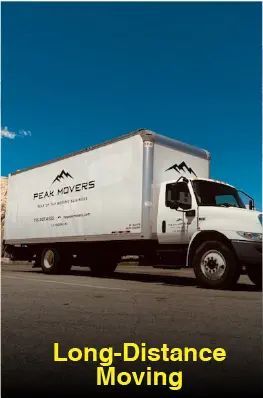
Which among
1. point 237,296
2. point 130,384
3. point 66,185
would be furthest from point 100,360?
point 66,185

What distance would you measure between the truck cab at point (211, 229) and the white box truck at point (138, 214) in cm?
2

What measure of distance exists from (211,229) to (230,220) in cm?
44

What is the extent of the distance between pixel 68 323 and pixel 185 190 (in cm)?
594

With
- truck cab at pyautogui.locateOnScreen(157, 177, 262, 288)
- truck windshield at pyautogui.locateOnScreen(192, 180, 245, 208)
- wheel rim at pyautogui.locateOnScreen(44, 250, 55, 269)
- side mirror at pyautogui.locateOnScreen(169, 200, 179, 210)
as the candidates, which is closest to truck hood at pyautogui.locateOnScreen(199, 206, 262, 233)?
truck cab at pyautogui.locateOnScreen(157, 177, 262, 288)

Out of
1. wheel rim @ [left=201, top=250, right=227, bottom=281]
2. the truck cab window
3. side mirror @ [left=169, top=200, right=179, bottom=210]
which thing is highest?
the truck cab window

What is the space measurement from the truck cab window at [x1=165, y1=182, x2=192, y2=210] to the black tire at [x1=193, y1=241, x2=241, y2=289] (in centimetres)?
105

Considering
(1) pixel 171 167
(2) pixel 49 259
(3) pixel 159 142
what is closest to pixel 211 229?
(1) pixel 171 167

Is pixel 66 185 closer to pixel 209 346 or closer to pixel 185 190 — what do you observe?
pixel 185 190

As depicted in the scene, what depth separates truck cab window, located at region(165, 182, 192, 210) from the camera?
1015 centimetres

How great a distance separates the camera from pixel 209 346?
12.8 ft

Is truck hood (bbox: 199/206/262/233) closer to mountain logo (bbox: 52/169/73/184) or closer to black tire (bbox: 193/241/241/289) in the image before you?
black tire (bbox: 193/241/241/289)

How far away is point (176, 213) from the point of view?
34.2 feet

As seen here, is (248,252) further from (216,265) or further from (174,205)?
(174,205)

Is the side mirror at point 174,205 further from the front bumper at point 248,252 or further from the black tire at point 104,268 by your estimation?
the black tire at point 104,268
